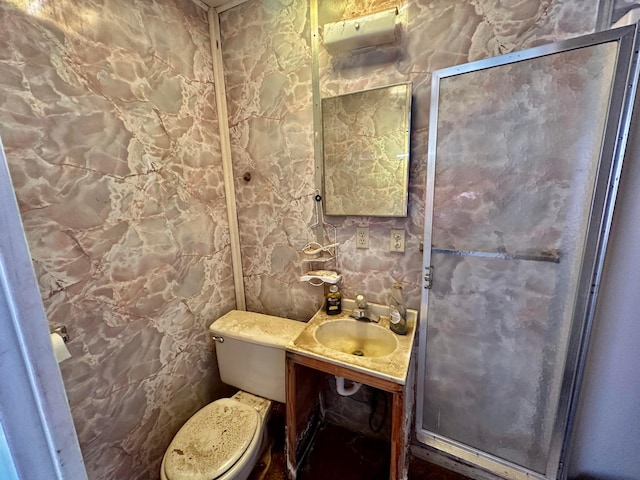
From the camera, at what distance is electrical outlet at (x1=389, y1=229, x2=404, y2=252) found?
1286 mm

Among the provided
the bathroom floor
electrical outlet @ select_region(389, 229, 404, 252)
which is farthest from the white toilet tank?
electrical outlet @ select_region(389, 229, 404, 252)

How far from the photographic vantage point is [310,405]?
1.47m

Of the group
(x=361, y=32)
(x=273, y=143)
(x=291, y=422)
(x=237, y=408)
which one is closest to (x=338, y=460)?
(x=291, y=422)

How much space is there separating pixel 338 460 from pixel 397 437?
65 centimetres

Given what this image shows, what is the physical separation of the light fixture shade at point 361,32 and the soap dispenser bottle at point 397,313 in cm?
107

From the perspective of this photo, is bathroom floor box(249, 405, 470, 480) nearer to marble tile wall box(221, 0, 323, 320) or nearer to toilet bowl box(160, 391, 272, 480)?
toilet bowl box(160, 391, 272, 480)

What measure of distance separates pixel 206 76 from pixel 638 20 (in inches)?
68.6

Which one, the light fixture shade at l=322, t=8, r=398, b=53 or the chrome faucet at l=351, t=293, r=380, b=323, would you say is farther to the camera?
the chrome faucet at l=351, t=293, r=380, b=323

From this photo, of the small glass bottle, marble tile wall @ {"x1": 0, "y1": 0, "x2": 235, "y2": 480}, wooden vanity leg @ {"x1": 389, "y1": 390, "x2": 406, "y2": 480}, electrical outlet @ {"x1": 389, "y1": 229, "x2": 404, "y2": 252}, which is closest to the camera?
marble tile wall @ {"x1": 0, "y1": 0, "x2": 235, "y2": 480}

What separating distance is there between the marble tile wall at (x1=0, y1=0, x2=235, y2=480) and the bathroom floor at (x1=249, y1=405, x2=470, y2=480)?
0.48m

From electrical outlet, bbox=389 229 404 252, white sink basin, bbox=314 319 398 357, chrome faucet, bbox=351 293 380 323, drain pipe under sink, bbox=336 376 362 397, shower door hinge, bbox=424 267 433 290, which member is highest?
electrical outlet, bbox=389 229 404 252

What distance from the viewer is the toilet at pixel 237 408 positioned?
1091mm

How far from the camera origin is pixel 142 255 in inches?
47.4

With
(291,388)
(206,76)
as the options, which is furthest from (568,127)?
(206,76)
